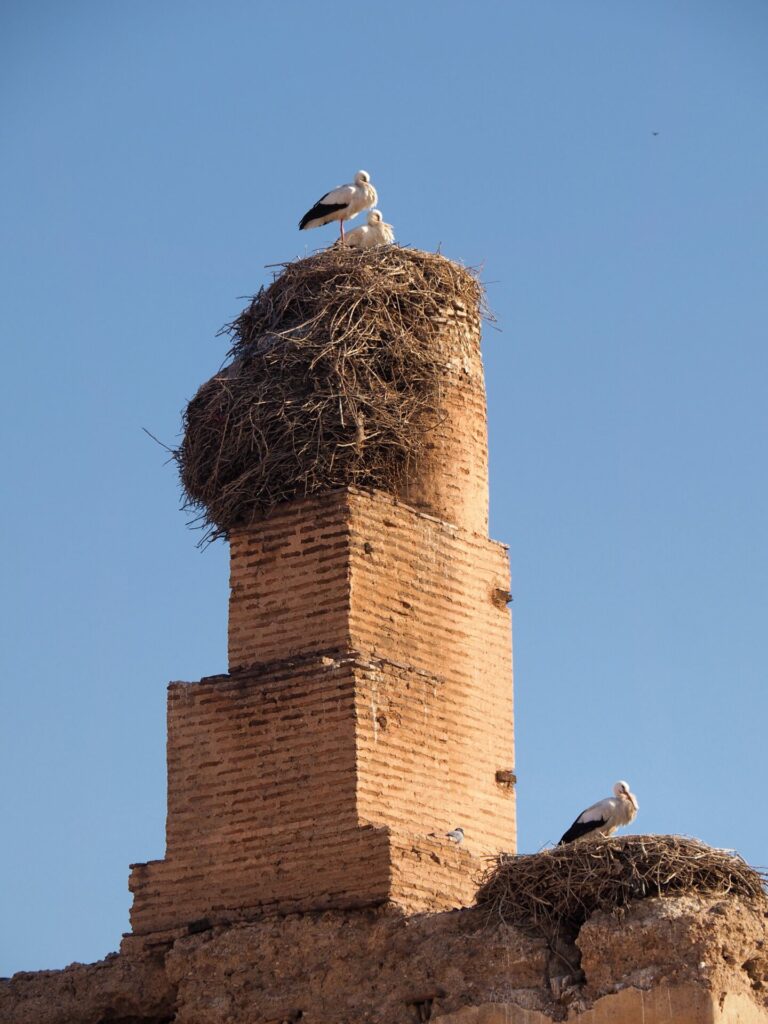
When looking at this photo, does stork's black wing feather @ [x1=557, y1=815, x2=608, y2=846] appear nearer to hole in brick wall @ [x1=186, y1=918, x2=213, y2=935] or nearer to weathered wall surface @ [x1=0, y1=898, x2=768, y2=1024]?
weathered wall surface @ [x1=0, y1=898, x2=768, y2=1024]

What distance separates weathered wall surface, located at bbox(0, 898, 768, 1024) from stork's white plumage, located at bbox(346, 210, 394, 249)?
16.0 feet

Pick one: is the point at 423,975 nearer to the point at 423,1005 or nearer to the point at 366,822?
the point at 423,1005

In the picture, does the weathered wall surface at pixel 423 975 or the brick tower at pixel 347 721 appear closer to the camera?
the weathered wall surface at pixel 423 975

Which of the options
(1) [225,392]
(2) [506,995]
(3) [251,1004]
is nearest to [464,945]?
(2) [506,995]

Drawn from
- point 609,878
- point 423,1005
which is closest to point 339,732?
point 423,1005

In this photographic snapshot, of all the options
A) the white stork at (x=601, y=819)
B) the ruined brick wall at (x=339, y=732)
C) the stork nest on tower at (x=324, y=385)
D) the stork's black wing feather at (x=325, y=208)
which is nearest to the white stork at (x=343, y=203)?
the stork's black wing feather at (x=325, y=208)

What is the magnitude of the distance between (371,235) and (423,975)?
18.0ft

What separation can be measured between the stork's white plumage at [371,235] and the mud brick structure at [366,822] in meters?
1.30

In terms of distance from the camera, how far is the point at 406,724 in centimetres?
1285

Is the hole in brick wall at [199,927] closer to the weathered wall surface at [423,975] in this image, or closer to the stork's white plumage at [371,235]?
the weathered wall surface at [423,975]

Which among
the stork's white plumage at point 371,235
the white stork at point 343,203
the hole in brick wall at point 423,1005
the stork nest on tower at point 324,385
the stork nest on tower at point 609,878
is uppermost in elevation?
the white stork at point 343,203

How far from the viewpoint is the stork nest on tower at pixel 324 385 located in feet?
43.8

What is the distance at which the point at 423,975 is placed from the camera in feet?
38.4

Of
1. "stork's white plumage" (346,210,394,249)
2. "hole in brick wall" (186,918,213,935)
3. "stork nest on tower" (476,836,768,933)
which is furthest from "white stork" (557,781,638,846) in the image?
"stork's white plumage" (346,210,394,249)
